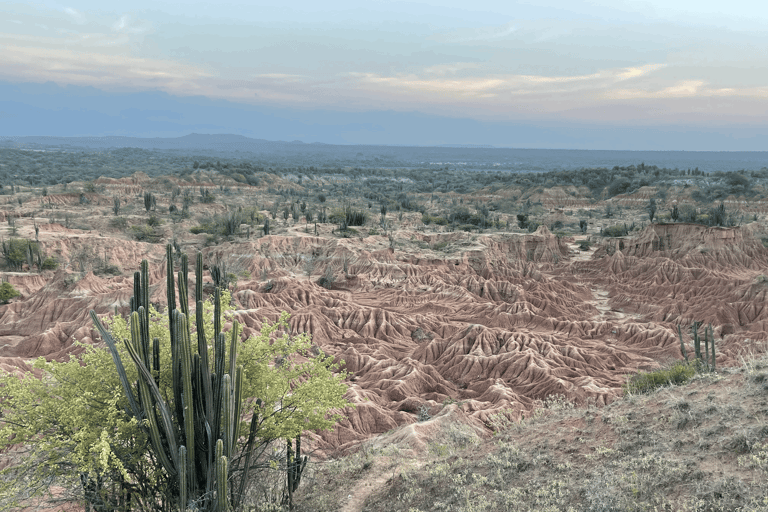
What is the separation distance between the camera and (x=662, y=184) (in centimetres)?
11031

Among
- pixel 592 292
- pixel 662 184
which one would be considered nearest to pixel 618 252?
pixel 592 292

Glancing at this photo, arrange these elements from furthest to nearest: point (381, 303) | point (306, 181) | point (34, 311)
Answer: point (306, 181) → point (381, 303) → point (34, 311)

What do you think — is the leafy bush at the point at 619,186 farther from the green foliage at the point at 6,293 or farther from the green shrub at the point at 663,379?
the green foliage at the point at 6,293

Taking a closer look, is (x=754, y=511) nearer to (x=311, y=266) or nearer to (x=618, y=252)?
(x=311, y=266)

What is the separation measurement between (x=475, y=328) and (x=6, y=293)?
37.0 metres

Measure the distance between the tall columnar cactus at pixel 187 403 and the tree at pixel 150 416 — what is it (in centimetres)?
2

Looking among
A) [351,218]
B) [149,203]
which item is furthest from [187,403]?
[149,203]

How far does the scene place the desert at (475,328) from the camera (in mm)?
11211

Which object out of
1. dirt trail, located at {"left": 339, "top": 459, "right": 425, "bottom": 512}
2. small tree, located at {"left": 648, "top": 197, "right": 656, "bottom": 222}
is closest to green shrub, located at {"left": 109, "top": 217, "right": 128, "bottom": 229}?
dirt trail, located at {"left": 339, "top": 459, "right": 425, "bottom": 512}

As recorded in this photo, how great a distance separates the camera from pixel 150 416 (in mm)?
9500

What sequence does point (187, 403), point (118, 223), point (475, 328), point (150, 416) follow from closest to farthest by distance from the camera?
point (150, 416) → point (187, 403) → point (475, 328) → point (118, 223)

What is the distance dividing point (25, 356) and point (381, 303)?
25193mm

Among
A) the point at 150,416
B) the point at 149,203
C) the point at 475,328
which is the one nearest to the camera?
the point at 150,416

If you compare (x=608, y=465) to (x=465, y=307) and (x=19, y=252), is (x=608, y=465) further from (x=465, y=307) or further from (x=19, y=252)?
(x=19, y=252)
